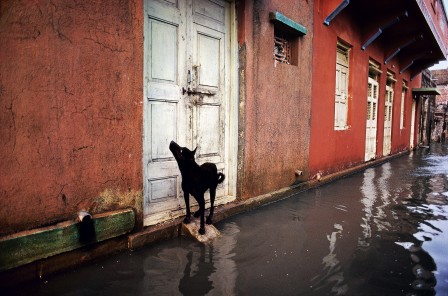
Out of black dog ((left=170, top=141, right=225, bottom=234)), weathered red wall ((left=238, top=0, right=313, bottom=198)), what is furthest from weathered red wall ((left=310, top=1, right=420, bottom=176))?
black dog ((left=170, top=141, right=225, bottom=234))

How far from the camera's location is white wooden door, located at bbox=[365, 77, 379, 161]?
9781 mm

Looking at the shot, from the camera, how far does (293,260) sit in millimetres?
2859

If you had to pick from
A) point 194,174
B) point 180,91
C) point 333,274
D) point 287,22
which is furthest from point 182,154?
point 287,22

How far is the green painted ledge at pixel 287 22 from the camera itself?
4816mm

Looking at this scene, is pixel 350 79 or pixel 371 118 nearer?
pixel 350 79

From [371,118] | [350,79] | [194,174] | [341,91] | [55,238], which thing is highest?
[350,79]

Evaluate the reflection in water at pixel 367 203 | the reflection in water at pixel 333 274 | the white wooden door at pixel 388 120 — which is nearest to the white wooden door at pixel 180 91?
the reflection in water at pixel 333 274

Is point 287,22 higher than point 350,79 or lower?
higher

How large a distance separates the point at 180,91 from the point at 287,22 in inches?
95.0

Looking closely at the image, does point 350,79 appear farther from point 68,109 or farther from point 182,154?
point 68,109

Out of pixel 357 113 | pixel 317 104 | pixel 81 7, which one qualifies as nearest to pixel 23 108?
pixel 81 7

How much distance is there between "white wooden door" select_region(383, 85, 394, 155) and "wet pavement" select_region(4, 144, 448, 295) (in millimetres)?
8067

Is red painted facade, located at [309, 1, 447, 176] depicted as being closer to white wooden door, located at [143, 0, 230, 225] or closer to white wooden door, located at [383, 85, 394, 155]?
white wooden door, located at [383, 85, 394, 155]

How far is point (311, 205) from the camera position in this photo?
4.92 m
